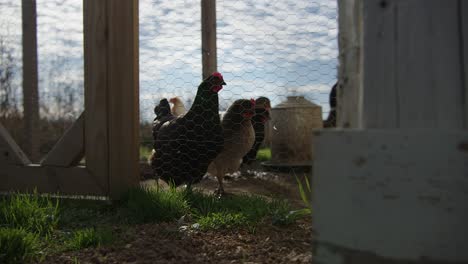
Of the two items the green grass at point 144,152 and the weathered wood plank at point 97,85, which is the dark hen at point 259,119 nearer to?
the green grass at point 144,152

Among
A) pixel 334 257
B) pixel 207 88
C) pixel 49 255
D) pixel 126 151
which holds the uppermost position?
pixel 207 88

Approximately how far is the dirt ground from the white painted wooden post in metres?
0.51

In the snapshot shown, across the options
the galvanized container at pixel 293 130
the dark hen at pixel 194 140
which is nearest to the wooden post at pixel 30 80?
the dark hen at pixel 194 140

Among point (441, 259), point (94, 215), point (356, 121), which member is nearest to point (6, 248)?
point (94, 215)

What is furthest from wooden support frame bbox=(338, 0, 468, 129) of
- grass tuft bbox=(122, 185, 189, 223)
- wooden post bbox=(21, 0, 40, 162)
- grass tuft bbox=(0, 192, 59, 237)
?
wooden post bbox=(21, 0, 40, 162)

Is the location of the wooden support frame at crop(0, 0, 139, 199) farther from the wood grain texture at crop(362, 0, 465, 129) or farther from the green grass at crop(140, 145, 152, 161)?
the green grass at crop(140, 145, 152, 161)

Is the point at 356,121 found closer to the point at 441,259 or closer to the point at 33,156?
the point at 441,259

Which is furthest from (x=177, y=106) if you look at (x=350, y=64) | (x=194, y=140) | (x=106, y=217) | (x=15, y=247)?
(x=350, y=64)

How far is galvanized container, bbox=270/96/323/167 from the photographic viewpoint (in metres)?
5.28

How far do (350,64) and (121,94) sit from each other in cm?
168

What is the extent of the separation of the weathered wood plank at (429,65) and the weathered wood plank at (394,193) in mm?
54

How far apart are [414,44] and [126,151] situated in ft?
6.11

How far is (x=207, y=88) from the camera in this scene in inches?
128

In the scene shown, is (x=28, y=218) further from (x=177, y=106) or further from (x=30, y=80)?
(x=177, y=106)
